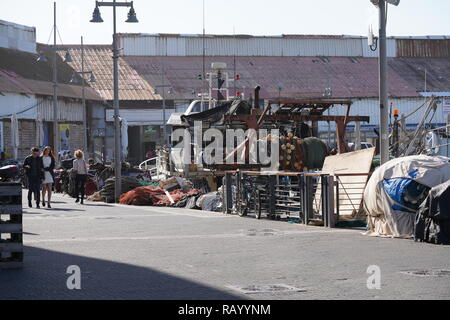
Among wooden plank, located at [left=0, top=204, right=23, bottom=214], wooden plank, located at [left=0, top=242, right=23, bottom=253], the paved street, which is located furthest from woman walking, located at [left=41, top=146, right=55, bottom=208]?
wooden plank, located at [left=0, top=242, right=23, bottom=253]

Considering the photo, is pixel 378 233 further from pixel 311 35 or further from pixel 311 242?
pixel 311 35

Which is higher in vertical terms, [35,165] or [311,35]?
[311,35]

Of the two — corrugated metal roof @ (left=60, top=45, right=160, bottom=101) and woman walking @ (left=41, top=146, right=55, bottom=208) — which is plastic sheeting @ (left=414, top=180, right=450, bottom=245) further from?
corrugated metal roof @ (left=60, top=45, right=160, bottom=101)

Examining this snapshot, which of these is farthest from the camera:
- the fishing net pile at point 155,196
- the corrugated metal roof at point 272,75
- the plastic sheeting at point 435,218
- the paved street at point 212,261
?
the corrugated metal roof at point 272,75

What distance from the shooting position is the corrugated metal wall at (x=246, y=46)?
305 ft

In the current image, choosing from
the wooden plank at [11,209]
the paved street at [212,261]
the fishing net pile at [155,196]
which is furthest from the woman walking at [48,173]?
the wooden plank at [11,209]

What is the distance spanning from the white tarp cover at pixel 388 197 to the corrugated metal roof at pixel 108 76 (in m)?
64.4

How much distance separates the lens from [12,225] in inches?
554

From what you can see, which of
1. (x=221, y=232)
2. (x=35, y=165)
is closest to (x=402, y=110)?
(x=35, y=165)

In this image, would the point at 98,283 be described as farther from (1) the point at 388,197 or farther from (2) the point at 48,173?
(2) the point at 48,173

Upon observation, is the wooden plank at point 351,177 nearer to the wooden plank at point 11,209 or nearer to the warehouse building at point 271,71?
the wooden plank at point 11,209

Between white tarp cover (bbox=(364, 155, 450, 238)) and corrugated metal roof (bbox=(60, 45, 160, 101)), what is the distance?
211 ft
